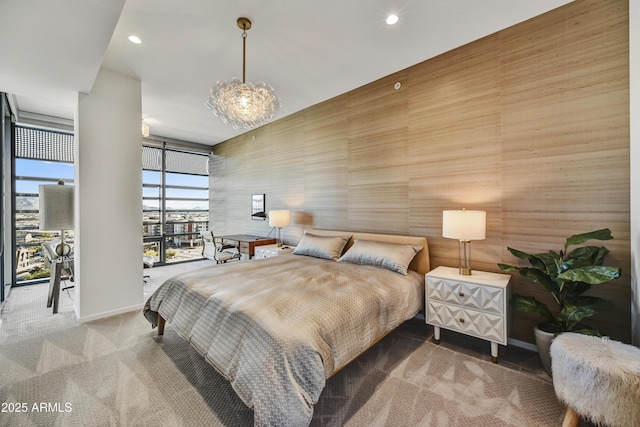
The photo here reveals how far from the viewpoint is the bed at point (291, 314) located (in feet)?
4.64

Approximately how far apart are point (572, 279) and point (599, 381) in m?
0.70

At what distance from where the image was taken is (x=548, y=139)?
233cm

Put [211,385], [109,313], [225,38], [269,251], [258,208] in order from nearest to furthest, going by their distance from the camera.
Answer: [211,385] → [225,38] → [109,313] → [269,251] → [258,208]

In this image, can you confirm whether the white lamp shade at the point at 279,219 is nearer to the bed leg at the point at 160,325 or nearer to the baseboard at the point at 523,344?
the bed leg at the point at 160,325

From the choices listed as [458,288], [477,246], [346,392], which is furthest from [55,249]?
[477,246]

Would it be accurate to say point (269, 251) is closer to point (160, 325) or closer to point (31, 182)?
point (160, 325)

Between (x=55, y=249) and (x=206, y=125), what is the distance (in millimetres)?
3244

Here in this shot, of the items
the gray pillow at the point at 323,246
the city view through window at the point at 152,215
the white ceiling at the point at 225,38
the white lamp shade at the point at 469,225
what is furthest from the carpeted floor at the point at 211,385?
the white ceiling at the point at 225,38

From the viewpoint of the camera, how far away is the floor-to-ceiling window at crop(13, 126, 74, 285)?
14.3 feet

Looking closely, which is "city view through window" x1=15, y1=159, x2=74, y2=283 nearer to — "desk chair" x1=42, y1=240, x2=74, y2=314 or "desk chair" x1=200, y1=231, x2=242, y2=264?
"desk chair" x1=42, y1=240, x2=74, y2=314

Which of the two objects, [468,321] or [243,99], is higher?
[243,99]

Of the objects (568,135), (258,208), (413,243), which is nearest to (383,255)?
(413,243)

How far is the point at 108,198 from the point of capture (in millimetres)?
Answer: 3230

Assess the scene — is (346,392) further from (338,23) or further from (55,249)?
(55,249)
